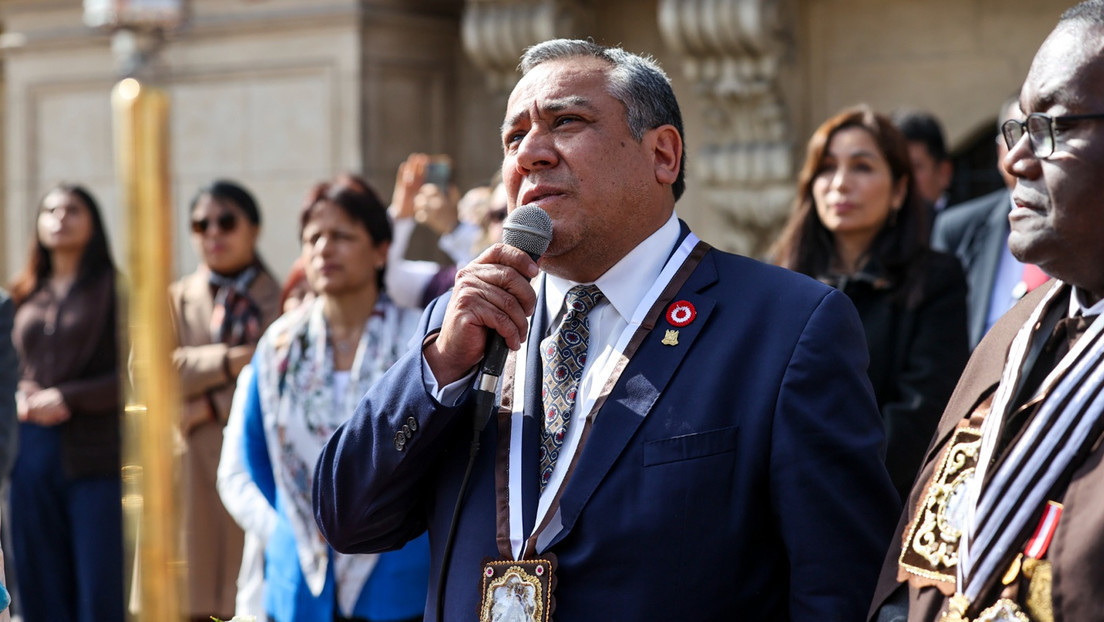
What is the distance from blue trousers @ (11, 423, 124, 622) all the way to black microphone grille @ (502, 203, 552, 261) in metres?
4.31

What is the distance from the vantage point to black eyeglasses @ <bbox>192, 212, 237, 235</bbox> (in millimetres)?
6145

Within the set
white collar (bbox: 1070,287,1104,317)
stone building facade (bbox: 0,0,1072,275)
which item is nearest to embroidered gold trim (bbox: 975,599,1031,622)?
white collar (bbox: 1070,287,1104,317)

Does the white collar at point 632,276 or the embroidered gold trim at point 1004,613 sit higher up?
the white collar at point 632,276

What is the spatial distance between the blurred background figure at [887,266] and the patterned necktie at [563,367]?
1.78 m

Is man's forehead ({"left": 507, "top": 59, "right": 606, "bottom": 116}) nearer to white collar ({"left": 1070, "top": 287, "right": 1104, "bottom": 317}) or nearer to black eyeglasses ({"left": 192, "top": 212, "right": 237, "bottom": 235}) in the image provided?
white collar ({"left": 1070, "top": 287, "right": 1104, "bottom": 317})

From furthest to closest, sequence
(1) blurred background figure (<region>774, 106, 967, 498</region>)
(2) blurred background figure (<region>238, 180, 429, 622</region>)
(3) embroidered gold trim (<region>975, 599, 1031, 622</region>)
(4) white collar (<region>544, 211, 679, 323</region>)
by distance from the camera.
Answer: (2) blurred background figure (<region>238, 180, 429, 622</region>)
(1) blurred background figure (<region>774, 106, 967, 498</region>)
(4) white collar (<region>544, 211, 679, 323</region>)
(3) embroidered gold trim (<region>975, 599, 1031, 622</region>)

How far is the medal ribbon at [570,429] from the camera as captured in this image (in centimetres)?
254

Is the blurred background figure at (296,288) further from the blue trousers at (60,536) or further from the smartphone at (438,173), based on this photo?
the blue trousers at (60,536)

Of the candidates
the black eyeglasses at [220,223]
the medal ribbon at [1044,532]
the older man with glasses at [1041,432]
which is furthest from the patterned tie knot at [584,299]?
the black eyeglasses at [220,223]

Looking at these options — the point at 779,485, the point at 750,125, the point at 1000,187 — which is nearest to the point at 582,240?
the point at 779,485

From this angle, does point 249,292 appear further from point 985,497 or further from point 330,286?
point 985,497

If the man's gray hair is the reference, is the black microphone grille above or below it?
below

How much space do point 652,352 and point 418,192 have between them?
3.96 m

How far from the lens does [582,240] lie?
2.69m
